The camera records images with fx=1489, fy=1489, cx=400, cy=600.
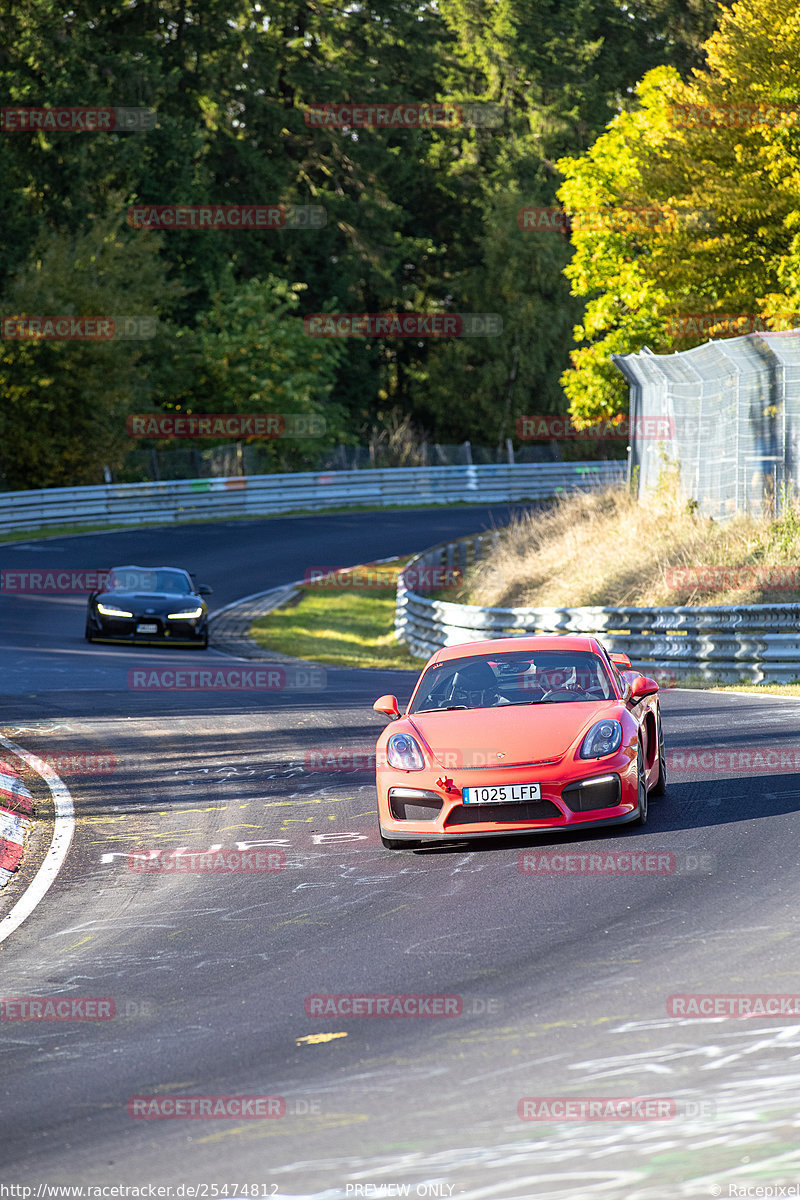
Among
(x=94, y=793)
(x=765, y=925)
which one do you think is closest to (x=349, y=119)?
Result: (x=94, y=793)

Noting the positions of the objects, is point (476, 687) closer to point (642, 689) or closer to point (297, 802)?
point (642, 689)

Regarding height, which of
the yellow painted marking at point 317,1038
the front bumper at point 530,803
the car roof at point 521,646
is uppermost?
the car roof at point 521,646

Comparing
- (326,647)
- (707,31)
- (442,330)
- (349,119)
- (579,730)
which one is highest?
(707,31)

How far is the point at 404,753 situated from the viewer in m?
9.72

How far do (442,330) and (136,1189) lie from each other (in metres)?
68.6

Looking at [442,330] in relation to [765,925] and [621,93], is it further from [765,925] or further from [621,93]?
[765,925]

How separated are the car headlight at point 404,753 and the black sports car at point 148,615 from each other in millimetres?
16075

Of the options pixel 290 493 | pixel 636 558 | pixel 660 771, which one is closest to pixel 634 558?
pixel 636 558

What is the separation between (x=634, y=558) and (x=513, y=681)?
14972 millimetres

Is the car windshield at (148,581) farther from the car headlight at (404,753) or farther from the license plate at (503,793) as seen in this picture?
the license plate at (503,793)

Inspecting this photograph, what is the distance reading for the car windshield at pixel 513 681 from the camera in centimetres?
1032

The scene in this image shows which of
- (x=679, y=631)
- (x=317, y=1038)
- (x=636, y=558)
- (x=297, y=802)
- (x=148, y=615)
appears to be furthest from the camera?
(x=148, y=615)

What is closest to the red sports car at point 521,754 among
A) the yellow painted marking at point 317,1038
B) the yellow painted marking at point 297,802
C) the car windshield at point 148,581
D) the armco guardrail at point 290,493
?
the yellow painted marking at point 297,802

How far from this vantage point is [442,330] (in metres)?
71.7
